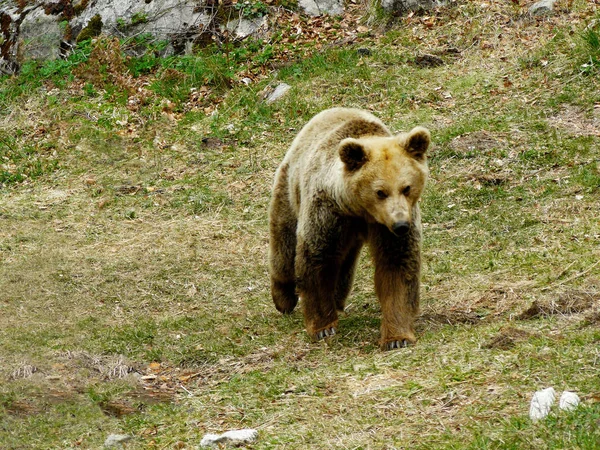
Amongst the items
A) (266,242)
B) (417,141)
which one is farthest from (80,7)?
(417,141)

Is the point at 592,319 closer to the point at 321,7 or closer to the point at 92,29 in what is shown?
the point at 321,7

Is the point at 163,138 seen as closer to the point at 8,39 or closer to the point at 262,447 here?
the point at 8,39

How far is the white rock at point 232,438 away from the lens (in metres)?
4.62

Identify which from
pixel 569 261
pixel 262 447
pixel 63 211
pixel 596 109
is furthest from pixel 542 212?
pixel 63 211

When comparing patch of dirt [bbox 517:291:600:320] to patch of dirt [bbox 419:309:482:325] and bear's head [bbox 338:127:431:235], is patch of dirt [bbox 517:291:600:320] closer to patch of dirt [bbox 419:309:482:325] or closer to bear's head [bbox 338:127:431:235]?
patch of dirt [bbox 419:309:482:325]

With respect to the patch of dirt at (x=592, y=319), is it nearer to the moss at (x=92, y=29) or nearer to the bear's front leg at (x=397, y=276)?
the bear's front leg at (x=397, y=276)

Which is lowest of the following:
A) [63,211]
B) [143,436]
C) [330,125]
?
[63,211]

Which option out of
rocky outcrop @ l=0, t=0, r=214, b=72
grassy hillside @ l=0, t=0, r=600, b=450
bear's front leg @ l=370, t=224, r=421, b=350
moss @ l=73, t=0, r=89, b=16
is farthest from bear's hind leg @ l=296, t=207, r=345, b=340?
moss @ l=73, t=0, r=89, b=16

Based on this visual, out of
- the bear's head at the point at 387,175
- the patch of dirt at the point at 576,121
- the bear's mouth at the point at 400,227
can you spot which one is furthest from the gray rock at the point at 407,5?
the bear's mouth at the point at 400,227

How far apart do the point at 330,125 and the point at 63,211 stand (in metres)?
4.61

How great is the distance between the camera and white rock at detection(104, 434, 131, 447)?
16.3ft

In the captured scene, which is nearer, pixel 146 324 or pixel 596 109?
pixel 146 324

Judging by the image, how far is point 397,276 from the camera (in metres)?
6.27

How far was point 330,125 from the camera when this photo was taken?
703 centimetres
